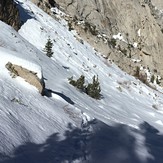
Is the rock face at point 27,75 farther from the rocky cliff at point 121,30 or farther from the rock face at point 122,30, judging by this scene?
the rock face at point 122,30

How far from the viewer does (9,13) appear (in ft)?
54.0

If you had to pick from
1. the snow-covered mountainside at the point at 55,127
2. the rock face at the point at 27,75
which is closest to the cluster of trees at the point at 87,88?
the snow-covered mountainside at the point at 55,127

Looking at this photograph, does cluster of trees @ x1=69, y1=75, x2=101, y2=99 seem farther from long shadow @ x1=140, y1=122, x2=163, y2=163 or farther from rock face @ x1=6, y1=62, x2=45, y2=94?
rock face @ x1=6, y1=62, x2=45, y2=94

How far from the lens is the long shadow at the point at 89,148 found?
5.81 metres

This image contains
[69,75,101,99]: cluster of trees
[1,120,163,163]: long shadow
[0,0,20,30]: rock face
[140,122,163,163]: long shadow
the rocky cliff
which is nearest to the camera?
[1,120,163,163]: long shadow

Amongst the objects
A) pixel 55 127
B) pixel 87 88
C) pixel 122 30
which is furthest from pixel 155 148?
pixel 122 30

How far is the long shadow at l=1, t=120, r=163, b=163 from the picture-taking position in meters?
5.81

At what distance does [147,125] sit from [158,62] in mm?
24821

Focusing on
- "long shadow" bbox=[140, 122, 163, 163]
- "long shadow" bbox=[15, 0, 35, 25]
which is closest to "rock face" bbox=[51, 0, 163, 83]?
"long shadow" bbox=[15, 0, 35, 25]

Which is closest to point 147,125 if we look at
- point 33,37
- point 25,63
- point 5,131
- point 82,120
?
point 82,120

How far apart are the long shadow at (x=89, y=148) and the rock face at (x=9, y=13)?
836 cm

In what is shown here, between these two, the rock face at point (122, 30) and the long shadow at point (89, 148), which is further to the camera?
the rock face at point (122, 30)

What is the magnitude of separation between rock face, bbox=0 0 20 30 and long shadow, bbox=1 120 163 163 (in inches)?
329

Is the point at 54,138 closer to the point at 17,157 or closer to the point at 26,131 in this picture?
the point at 26,131
